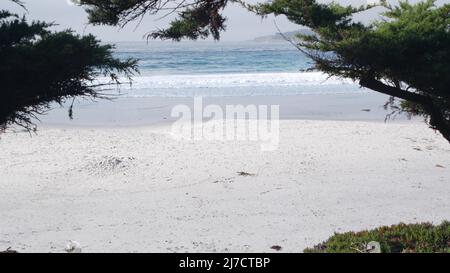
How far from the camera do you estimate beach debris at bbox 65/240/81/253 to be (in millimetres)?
6863

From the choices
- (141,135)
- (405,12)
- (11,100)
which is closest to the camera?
(11,100)

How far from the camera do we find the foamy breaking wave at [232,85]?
27.4 m

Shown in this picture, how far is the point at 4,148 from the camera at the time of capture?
1350cm

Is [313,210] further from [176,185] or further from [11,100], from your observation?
[11,100]

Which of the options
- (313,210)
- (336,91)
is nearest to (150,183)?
(313,210)

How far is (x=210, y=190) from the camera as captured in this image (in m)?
9.77

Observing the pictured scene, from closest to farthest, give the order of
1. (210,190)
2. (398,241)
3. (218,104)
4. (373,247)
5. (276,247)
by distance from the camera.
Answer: (373,247) → (398,241) → (276,247) → (210,190) → (218,104)

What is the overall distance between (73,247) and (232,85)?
24339 mm

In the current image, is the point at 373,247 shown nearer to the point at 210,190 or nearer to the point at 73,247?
the point at 73,247

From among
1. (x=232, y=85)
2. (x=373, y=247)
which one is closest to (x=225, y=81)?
(x=232, y=85)

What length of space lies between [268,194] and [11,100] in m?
5.98

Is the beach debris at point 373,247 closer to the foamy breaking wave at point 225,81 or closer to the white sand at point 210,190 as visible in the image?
the white sand at point 210,190

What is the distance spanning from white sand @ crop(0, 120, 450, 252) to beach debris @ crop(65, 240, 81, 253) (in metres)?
0.10

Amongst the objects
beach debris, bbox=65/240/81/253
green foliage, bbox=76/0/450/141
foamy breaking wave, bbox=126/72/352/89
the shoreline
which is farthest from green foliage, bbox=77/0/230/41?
foamy breaking wave, bbox=126/72/352/89
